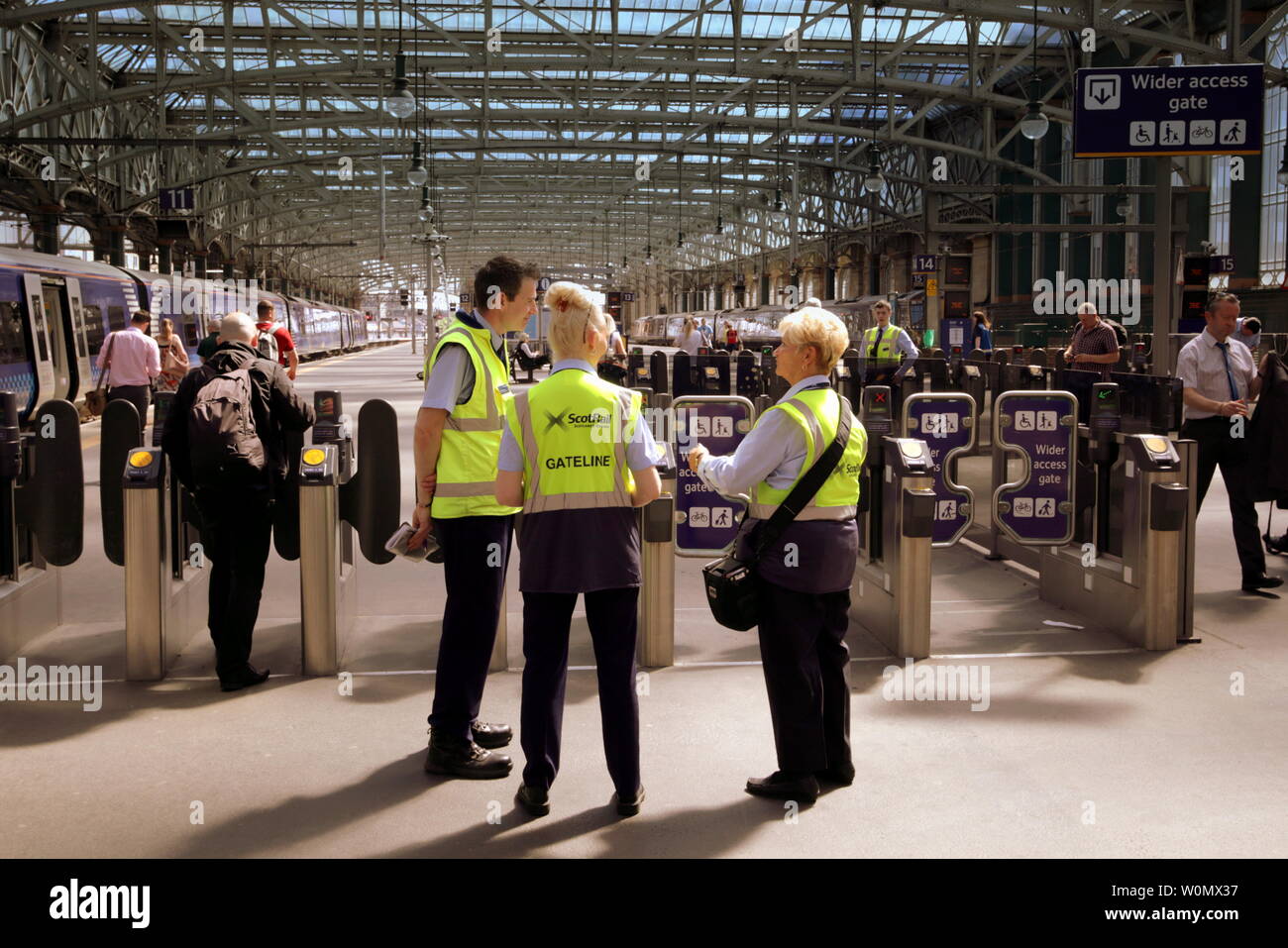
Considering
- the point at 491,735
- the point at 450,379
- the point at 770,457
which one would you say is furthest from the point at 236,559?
the point at 770,457

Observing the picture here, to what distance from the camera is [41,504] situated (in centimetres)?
641

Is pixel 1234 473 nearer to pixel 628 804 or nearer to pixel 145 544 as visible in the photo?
pixel 628 804

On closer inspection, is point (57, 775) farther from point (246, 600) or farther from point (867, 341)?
point (867, 341)

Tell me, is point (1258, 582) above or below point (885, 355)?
below

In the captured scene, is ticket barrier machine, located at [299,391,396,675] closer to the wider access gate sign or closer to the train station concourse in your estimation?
the train station concourse

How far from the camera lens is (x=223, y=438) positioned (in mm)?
5398

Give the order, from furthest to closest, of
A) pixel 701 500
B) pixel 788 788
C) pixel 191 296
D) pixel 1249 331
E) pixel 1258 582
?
pixel 191 296
pixel 1249 331
pixel 1258 582
pixel 701 500
pixel 788 788

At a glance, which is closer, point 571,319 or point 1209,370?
point 571,319

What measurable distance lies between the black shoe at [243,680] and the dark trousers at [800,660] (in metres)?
2.62

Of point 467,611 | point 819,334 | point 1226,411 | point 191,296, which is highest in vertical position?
point 191,296

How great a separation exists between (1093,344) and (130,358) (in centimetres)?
1122

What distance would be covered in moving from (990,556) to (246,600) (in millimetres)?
5517

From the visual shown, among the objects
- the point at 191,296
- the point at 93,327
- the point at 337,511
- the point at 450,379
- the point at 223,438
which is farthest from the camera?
the point at 191,296

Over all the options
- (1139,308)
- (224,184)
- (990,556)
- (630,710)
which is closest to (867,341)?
(990,556)
